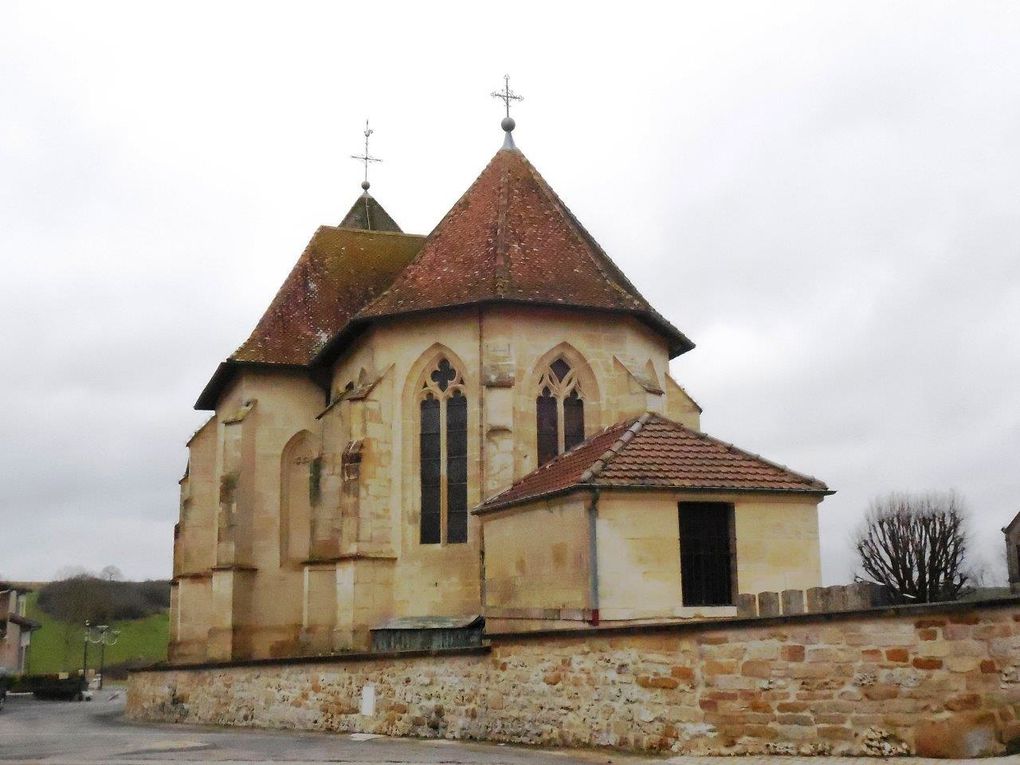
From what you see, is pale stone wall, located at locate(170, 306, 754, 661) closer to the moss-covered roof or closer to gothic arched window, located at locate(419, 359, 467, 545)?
gothic arched window, located at locate(419, 359, 467, 545)

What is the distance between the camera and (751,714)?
10578mm

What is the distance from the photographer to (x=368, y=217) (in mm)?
35188

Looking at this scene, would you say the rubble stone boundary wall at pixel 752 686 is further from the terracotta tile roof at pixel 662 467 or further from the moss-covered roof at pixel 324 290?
the moss-covered roof at pixel 324 290

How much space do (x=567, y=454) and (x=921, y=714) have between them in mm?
8889

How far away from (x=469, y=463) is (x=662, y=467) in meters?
6.95

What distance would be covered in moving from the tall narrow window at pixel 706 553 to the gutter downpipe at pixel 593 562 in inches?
52.9

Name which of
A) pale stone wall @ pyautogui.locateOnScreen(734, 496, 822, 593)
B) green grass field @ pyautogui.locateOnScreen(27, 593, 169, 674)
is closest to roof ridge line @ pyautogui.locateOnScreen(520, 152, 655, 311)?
pale stone wall @ pyautogui.locateOnScreen(734, 496, 822, 593)

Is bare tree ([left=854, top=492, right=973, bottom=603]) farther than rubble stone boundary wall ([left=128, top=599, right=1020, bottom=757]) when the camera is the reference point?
Yes

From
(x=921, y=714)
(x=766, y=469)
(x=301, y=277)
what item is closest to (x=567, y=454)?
(x=766, y=469)

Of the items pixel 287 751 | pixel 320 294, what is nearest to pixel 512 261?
pixel 320 294

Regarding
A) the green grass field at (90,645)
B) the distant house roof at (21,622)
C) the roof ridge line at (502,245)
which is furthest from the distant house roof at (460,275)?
the distant house roof at (21,622)

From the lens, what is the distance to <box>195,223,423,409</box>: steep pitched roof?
27547 mm

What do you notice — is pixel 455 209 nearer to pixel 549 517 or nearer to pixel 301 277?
pixel 301 277

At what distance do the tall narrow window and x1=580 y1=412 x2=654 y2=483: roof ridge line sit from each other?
1.19m
